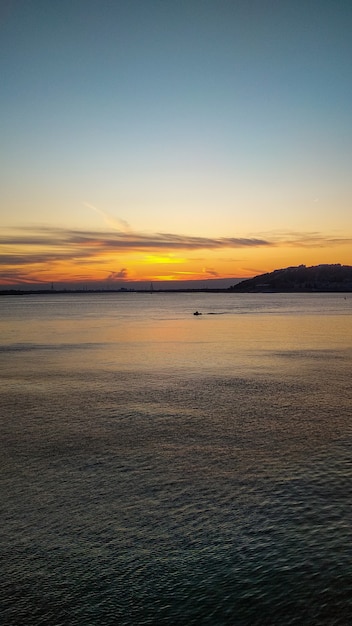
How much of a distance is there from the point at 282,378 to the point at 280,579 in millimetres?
17329

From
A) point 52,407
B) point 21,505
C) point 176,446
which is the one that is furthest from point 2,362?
point 21,505

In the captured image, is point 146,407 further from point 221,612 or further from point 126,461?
point 221,612

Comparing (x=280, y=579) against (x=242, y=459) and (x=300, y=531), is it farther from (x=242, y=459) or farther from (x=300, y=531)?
(x=242, y=459)

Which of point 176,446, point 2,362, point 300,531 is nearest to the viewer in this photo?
point 300,531

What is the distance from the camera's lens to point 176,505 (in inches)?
386

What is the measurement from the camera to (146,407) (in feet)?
59.7

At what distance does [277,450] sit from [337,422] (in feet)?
11.4

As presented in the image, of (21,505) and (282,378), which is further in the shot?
(282,378)

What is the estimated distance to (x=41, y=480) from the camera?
11039 millimetres

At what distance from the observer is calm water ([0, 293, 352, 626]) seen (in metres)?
6.89

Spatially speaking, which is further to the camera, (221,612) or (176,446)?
(176,446)

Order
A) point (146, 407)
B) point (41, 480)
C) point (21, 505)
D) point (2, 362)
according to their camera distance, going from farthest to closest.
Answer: point (2, 362)
point (146, 407)
point (41, 480)
point (21, 505)

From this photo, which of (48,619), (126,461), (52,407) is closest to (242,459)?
(126,461)

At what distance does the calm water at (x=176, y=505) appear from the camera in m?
6.89
